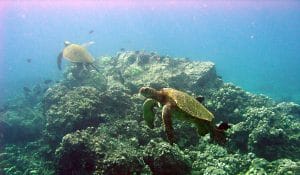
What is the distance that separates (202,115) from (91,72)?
9178 millimetres

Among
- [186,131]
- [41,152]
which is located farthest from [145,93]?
[41,152]

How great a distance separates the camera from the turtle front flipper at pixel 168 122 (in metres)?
5.45

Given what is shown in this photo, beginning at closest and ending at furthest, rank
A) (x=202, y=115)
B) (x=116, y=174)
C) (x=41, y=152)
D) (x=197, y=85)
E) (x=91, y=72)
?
(x=202, y=115), (x=116, y=174), (x=41, y=152), (x=197, y=85), (x=91, y=72)

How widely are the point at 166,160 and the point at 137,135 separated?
185 cm

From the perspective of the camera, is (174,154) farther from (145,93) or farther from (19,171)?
(19,171)

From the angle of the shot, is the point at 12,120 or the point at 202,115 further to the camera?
the point at 12,120

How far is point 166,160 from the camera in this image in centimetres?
671

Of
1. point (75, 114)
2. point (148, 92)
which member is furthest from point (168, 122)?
point (75, 114)

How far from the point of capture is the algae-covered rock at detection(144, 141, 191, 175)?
671cm

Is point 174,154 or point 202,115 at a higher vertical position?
point 202,115

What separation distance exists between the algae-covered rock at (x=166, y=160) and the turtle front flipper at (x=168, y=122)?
52.7 inches

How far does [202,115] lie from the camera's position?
19.0ft

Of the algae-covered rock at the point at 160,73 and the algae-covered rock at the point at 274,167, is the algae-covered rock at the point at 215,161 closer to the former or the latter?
the algae-covered rock at the point at 274,167

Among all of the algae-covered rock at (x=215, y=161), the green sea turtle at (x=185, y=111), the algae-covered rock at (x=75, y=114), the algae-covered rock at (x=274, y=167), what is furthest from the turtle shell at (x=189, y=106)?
the algae-covered rock at (x=75, y=114)
